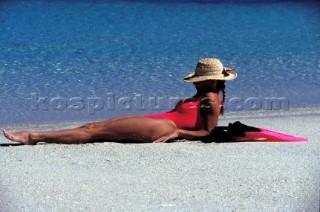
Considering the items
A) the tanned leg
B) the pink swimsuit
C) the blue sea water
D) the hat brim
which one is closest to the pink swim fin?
the pink swimsuit

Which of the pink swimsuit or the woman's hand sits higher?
the pink swimsuit

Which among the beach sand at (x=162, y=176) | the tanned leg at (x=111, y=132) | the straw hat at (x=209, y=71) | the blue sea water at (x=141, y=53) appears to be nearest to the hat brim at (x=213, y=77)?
the straw hat at (x=209, y=71)

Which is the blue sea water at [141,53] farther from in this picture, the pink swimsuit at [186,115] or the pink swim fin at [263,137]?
the pink swim fin at [263,137]

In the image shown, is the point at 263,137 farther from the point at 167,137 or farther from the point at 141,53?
the point at 141,53

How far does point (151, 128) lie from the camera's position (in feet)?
20.9

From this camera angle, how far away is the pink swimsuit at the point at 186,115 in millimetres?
6441

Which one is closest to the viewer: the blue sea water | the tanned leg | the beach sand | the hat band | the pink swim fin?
the beach sand

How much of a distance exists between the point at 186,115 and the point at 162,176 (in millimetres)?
1194

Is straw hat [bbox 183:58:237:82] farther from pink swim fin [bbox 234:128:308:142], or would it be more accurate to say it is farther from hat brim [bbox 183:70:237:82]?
pink swim fin [bbox 234:128:308:142]

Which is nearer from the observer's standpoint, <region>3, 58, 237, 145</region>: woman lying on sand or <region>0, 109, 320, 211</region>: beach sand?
<region>0, 109, 320, 211</region>: beach sand

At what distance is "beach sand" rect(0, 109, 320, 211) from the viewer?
4.75 m

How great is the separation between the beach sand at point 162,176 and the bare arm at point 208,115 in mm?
108

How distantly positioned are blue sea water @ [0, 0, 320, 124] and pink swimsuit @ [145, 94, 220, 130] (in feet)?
6.72

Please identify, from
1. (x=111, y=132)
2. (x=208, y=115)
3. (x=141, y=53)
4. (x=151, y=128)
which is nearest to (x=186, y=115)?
Result: (x=208, y=115)
